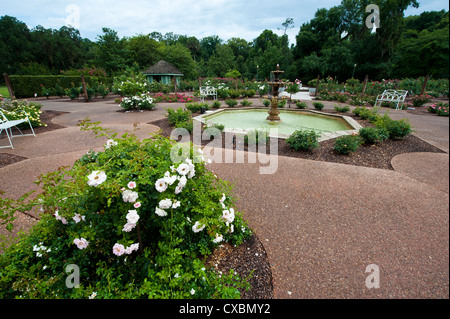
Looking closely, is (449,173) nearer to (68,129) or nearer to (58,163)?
(58,163)

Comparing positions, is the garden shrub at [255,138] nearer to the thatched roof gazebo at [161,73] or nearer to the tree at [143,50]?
the thatched roof gazebo at [161,73]

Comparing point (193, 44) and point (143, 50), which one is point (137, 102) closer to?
point (143, 50)

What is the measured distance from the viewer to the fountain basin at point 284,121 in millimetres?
6768

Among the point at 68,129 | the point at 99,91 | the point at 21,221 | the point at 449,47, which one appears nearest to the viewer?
the point at 449,47

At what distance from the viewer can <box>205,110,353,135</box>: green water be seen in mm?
7188

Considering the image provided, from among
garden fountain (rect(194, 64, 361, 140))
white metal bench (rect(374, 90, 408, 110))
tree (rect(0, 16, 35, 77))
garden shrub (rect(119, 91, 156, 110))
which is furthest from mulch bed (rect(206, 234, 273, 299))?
tree (rect(0, 16, 35, 77))

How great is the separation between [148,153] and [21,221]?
2.09 metres

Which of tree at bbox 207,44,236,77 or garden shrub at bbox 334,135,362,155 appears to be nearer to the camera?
garden shrub at bbox 334,135,362,155

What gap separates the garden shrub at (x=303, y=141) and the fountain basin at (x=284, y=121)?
625 millimetres

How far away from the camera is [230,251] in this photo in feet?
6.82

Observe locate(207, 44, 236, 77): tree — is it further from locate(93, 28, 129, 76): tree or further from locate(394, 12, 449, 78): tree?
locate(394, 12, 449, 78): tree

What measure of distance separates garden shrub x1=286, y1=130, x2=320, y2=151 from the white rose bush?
11.3 feet

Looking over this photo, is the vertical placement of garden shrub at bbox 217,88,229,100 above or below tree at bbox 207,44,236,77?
below

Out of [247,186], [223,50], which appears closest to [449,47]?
[247,186]
